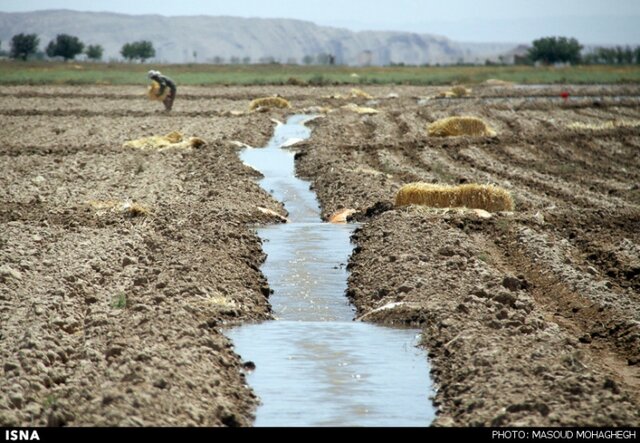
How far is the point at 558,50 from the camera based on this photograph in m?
138

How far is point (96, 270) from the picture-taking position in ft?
44.1

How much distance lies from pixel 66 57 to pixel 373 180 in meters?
141

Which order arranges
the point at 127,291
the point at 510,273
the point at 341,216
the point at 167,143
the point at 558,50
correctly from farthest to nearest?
the point at 558,50
the point at 167,143
the point at 341,216
the point at 510,273
the point at 127,291

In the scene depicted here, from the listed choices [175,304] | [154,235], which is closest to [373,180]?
[154,235]

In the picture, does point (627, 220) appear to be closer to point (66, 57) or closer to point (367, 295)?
point (367, 295)

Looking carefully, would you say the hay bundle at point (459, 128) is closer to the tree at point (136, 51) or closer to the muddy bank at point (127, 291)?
the muddy bank at point (127, 291)

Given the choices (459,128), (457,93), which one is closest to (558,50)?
(457,93)

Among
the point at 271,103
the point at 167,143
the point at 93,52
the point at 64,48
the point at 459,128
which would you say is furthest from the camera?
the point at 93,52

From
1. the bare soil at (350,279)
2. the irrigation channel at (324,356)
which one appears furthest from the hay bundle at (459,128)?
the irrigation channel at (324,356)

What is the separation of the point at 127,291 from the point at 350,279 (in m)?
3.08

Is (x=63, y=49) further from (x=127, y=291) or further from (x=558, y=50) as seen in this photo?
(x=127, y=291)

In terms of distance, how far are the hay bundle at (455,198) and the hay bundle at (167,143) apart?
11.1 m
